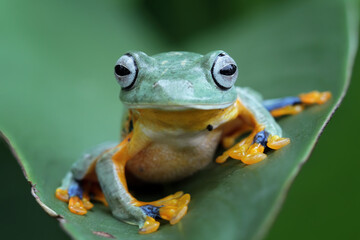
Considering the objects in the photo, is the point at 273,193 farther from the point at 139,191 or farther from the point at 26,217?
the point at 26,217

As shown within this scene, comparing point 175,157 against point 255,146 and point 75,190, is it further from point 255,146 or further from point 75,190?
point 75,190

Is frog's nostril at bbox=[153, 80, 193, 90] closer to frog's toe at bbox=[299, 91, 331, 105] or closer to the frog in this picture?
the frog

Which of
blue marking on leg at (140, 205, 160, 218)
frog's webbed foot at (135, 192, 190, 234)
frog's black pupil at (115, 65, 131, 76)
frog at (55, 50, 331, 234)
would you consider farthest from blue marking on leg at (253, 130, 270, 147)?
frog's black pupil at (115, 65, 131, 76)

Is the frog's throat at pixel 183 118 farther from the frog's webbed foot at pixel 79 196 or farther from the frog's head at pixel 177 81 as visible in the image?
the frog's webbed foot at pixel 79 196

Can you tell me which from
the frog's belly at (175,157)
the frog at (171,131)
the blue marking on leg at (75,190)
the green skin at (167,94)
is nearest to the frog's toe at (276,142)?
the frog at (171,131)

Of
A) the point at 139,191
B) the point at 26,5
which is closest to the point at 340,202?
the point at 139,191

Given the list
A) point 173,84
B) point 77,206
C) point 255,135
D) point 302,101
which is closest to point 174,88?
point 173,84
